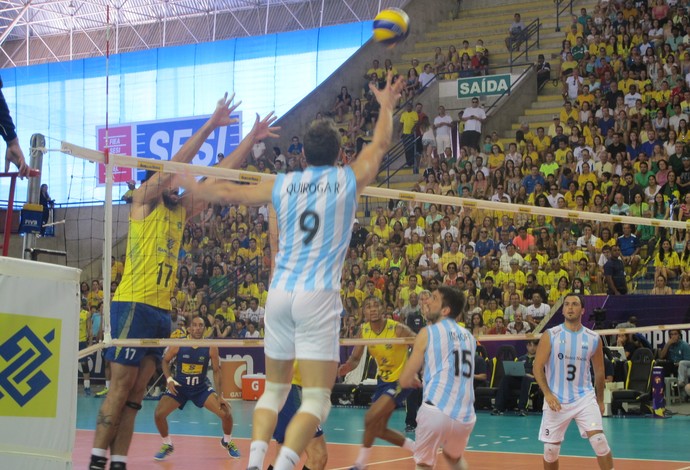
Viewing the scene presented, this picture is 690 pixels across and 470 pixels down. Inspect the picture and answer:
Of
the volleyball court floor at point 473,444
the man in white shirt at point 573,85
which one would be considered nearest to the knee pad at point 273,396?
the volleyball court floor at point 473,444

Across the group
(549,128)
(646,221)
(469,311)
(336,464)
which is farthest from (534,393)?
(549,128)

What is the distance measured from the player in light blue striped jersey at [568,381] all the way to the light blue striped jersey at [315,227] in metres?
4.30

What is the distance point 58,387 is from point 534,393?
1226 centimetres

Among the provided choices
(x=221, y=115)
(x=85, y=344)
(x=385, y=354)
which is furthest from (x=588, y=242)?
(x=221, y=115)

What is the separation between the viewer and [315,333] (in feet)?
17.1

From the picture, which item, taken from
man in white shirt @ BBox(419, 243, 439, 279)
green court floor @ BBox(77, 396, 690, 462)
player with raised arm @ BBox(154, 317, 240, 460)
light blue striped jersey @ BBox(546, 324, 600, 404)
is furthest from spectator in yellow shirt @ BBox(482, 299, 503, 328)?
light blue striped jersey @ BBox(546, 324, 600, 404)

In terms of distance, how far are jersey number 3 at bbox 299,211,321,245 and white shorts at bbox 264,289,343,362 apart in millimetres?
309

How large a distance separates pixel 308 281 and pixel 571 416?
15.2 ft

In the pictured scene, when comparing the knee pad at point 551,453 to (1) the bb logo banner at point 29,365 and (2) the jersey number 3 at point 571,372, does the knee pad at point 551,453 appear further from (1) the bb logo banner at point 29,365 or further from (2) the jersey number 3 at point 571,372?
(1) the bb logo banner at point 29,365

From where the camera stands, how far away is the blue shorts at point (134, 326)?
24.7 ft

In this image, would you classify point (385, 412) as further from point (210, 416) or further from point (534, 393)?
point (210, 416)

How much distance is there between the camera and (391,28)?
7090mm

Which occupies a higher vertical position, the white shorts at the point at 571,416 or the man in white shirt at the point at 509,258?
the man in white shirt at the point at 509,258

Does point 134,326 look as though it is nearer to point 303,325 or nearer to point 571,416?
point 303,325
